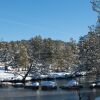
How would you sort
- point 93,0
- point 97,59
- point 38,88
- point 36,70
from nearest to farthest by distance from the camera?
point 93,0 → point 97,59 → point 38,88 → point 36,70

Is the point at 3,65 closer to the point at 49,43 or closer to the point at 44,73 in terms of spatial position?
the point at 49,43

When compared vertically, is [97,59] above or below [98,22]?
below

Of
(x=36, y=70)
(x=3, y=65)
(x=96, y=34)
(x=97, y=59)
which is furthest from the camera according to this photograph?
(x=3, y=65)

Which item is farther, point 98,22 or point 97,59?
point 97,59

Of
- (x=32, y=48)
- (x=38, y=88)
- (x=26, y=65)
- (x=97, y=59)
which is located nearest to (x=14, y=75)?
(x=26, y=65)

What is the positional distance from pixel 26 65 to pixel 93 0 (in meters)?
97.6

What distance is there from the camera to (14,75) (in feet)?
383

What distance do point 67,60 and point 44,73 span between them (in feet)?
49.1

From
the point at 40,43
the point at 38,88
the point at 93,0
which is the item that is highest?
the point at 40,43

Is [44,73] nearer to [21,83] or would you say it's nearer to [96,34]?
[21,83]

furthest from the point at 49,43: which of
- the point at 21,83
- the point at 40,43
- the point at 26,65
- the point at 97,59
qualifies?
the point at 97,59

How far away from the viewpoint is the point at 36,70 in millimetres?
115312

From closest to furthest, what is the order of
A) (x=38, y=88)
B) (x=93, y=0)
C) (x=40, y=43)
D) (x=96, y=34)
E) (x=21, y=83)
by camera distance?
1. (x=93, y=0)
2. (x=96, y=34)
3. (x=38, y=88)
4. (x=21, y=83)
5. (x=40, y=43)

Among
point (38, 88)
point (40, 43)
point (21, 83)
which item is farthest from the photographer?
point (40, 43)
